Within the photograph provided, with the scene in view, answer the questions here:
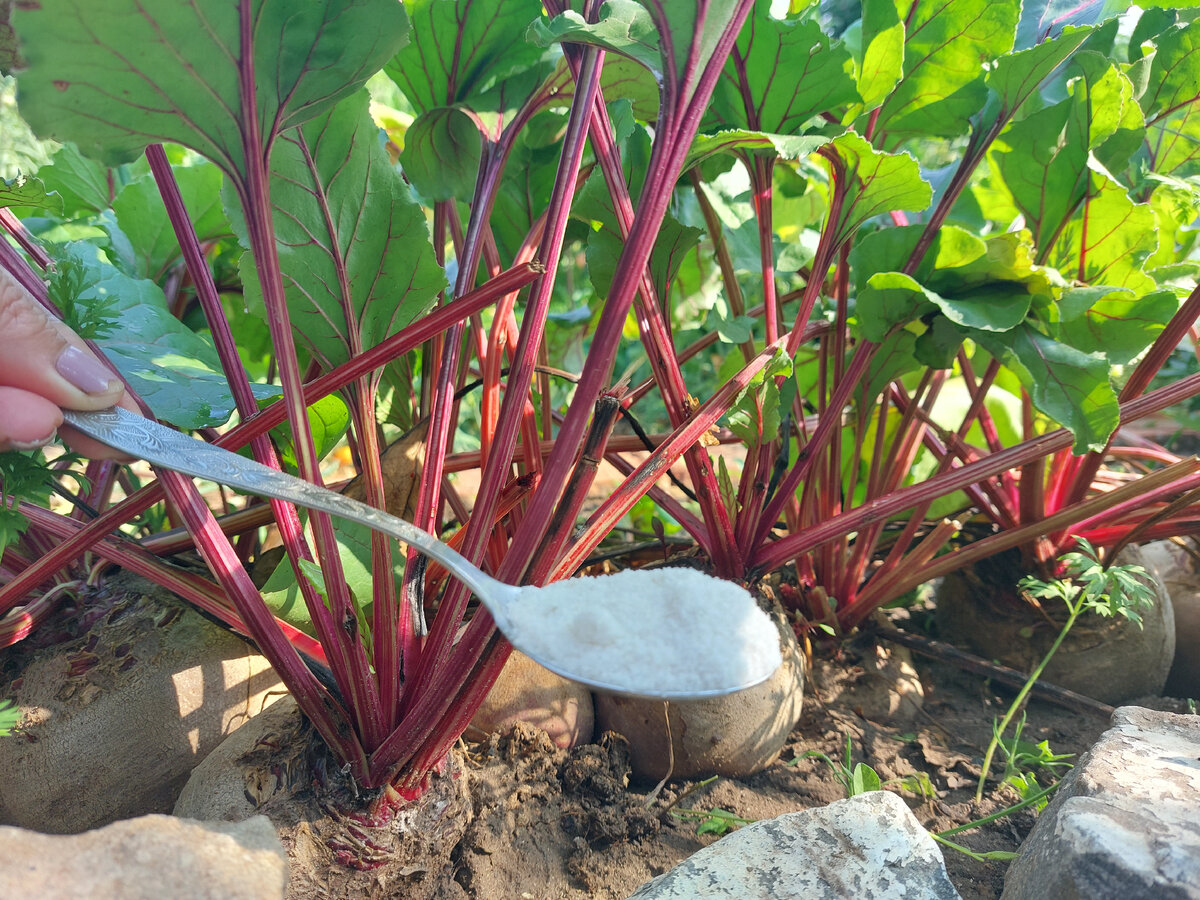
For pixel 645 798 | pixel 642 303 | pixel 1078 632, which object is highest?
pixel 642 303

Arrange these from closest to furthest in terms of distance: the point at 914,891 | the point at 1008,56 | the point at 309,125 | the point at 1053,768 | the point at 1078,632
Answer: the point at 914,891 → the point at 309,125 → the point at 1008,56 → the point at 1053,768 → the point at 1078,632

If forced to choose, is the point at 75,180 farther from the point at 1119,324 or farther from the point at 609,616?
the point at 1119,324

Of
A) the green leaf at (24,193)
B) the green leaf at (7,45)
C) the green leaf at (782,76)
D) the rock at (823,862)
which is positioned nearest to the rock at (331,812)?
the rock at (823,862)

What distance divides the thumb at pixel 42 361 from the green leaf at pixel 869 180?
83 centimetres

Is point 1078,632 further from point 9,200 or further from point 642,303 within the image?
point 9,200

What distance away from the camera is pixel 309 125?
2.76 feet

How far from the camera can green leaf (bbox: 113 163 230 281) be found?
1247 mm

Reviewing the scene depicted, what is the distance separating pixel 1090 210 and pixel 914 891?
967 millimetres

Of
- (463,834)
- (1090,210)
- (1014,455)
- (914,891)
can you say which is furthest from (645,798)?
(1090,210)

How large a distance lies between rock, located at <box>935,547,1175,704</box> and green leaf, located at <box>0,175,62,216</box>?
150 cm

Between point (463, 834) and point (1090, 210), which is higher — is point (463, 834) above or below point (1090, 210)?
below

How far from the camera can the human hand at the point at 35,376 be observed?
691 mm

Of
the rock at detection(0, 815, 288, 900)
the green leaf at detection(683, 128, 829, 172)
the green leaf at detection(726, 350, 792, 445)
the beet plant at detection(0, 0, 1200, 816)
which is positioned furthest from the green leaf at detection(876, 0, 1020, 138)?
the rock at detection(0, 815, 288, 900)

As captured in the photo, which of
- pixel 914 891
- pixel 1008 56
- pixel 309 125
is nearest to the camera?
pixel 914 891
